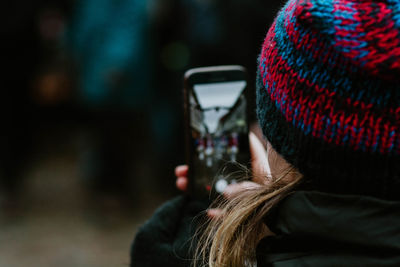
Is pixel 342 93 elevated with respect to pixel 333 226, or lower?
elevated

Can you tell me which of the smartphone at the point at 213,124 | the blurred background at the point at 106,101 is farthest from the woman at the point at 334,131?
the blurred background at the point at 106,101

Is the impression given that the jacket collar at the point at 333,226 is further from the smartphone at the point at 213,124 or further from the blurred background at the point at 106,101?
the blurred background at the point at 106,101

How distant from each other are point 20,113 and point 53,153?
0.93 metres

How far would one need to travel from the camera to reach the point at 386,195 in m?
0.78

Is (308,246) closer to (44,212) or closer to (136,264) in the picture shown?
(136,264)

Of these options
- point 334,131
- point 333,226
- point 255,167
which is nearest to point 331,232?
point 333,226

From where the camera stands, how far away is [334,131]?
765mm

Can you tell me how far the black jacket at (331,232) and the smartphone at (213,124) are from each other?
0.54m

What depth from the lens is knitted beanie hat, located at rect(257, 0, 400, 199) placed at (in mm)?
714

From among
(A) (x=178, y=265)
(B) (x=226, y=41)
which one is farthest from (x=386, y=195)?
(B) (x=226, y=41)

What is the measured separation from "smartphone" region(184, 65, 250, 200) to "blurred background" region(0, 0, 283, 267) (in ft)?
5.47

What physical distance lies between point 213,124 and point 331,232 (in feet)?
2.33

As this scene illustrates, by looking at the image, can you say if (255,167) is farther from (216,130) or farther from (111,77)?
(111,77)

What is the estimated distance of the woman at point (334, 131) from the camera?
721 millimetres
